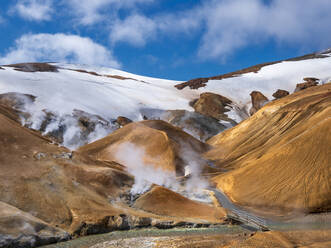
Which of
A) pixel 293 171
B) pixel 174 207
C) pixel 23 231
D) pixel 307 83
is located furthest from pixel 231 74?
pixel 23 231

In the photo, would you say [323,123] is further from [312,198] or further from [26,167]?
[26,167]

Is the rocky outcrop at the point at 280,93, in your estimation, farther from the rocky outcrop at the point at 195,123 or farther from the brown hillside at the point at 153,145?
the brown hillside at the point at 153,145

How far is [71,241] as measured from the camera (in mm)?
13883

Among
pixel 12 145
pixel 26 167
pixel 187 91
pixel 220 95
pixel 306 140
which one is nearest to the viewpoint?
pixel 26 167

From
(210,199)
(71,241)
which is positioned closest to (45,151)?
(71,241)

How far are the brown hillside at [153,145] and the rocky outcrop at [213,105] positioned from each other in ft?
106

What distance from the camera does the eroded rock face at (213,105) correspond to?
70.4 meters

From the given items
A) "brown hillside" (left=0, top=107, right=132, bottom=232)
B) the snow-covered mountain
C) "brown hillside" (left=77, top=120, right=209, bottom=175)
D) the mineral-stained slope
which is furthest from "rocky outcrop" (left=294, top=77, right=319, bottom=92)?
"brown hillside" (left=0, top=107, right=132, bottom=232)

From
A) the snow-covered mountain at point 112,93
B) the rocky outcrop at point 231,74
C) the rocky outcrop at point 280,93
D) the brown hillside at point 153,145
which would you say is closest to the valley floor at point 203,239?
the brown hillside at point 153,145

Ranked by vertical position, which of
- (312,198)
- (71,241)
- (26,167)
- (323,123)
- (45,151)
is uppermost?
(323,123)

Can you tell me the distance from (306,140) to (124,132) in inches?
716

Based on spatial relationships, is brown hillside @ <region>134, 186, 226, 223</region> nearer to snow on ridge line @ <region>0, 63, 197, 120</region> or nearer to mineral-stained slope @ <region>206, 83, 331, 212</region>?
mineral-stained slope @ <region>206, 83, 331, 212</region>

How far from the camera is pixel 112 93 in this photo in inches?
2694

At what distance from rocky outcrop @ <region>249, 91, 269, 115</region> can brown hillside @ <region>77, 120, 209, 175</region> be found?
4033 centimetres
